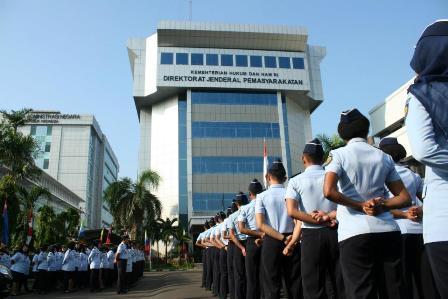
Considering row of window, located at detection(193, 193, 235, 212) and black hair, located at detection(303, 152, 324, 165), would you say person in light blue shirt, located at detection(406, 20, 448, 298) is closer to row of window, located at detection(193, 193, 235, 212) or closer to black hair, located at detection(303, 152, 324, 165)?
black hair, located at detection(303, 152, 324, 165)

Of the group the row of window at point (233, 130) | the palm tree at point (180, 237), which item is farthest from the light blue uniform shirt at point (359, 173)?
the row of window at point (233, 130)

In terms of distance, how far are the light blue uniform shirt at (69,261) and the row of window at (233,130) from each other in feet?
96.5

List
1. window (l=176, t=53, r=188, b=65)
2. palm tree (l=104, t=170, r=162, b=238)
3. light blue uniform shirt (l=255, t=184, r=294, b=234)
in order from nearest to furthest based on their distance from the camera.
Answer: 1. light blue uniform shirt (l=255, t=184, r=294, b=234)
2. palm tree (l=104, t=170, r=162, b=238)
3. window (l=176, t=53, r=188, b=65)

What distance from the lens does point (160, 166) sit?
44594mm

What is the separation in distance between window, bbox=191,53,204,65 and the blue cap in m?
42.1

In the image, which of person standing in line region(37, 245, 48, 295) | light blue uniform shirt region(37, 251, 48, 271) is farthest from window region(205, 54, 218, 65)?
person standing in line region(37, 245, 48, 295)

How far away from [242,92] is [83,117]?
4208 centimetres

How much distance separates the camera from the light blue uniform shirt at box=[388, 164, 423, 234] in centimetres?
395

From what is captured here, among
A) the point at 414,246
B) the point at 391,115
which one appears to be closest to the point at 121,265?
the point at 414,246

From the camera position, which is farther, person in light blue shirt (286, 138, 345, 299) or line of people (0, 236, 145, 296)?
line of people (0, 236, 145, 296)

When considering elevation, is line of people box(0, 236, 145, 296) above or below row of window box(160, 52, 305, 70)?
below

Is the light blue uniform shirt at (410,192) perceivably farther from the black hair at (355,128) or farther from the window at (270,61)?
the window at (270,61)

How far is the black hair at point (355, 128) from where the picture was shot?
320 cm

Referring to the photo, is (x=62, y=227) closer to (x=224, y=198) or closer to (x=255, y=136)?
(x=224, y=198)
